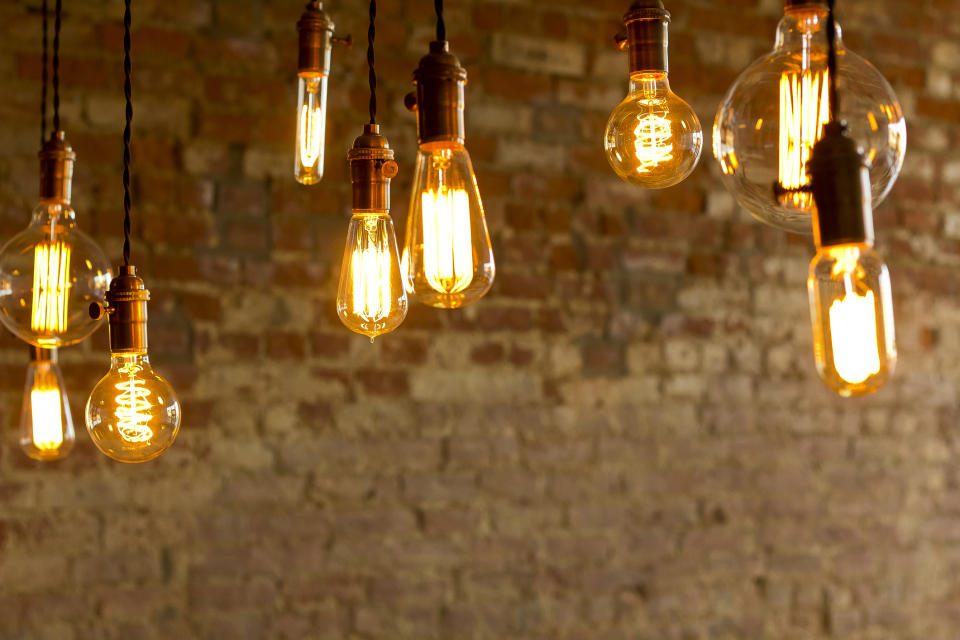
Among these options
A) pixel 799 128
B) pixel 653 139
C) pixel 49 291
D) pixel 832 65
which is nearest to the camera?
pixel 832 65

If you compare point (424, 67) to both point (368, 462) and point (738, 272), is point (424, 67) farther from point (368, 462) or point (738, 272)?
point (738, 272)

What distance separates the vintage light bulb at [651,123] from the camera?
31.4 inches

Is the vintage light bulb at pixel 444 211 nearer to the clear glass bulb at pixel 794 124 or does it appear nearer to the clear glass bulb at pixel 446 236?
the clear glass bulb at pixel 446 236

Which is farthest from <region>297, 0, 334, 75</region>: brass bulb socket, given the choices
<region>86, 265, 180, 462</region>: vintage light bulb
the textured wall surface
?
the textured wall surface

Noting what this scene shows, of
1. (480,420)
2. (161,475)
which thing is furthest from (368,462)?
(161,475)

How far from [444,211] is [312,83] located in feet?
1.13

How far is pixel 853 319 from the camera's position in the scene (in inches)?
21.0

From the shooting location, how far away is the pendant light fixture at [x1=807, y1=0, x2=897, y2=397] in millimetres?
528

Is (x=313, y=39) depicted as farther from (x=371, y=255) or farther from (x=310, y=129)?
(x=371, y=255)

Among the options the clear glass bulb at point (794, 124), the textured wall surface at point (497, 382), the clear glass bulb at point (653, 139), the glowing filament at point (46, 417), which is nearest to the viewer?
the clear glass bulb at point (794, 124)

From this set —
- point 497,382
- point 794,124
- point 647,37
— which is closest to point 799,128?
point 794,124

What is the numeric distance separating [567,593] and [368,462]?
453 millimetres

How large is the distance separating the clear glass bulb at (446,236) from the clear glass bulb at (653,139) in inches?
5.6

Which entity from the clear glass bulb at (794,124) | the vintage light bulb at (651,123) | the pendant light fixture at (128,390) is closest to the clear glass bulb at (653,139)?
the vintage light bulb at (651,123)
